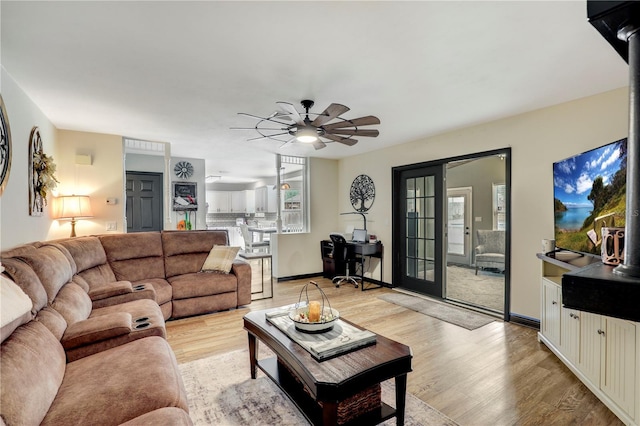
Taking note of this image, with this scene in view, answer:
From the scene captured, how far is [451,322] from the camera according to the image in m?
3.59

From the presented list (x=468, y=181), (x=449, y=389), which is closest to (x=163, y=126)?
(x=449, y=389)

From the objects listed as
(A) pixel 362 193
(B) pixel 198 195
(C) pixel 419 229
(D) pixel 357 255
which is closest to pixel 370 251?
Result: (D) pixel 357 255

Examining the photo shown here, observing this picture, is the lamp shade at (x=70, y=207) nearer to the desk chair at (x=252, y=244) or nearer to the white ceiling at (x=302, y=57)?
the white ceiling at (x=302, y=57)

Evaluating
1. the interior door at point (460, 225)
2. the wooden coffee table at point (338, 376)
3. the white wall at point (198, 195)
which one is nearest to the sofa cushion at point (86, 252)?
the wooden coffee table at point (338, 376)

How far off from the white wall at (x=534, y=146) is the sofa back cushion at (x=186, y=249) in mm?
3701

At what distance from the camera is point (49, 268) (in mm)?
2049

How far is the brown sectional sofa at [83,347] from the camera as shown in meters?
1.25

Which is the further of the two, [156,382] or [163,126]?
[163,126]

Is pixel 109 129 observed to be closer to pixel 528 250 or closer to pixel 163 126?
pixel 163 126

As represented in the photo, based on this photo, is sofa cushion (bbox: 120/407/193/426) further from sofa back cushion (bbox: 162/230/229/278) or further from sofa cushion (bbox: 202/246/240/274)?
sofa back cushion (bbox: 162/230/229/278)

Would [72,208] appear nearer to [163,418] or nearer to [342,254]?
[163,418]

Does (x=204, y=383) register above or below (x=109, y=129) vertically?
below

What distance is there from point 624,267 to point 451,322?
8.64 feet

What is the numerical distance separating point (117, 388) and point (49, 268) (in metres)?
1.17
